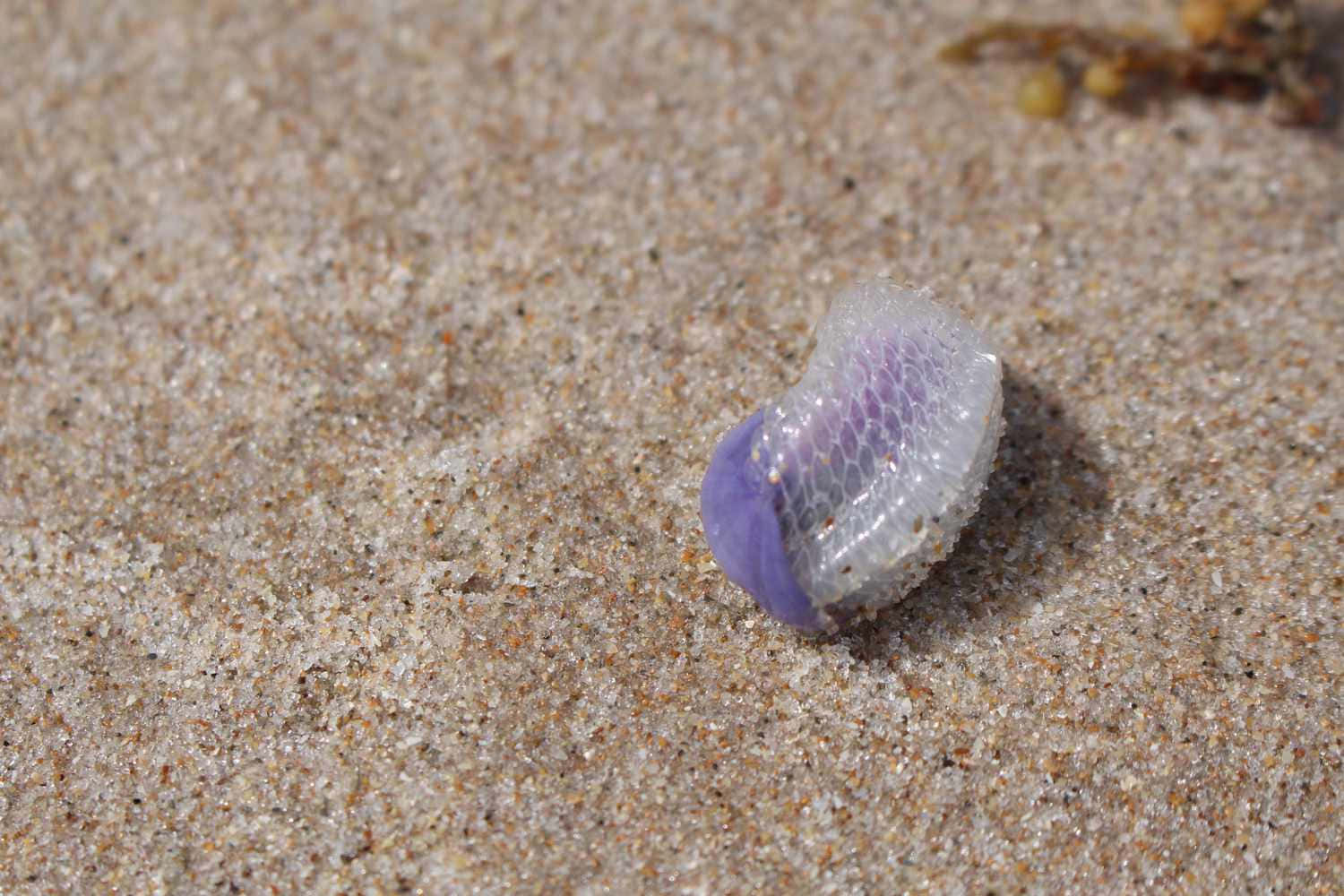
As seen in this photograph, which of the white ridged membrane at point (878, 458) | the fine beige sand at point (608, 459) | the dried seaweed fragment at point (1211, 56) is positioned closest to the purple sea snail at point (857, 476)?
the white ridged membrane at point (878, 458)

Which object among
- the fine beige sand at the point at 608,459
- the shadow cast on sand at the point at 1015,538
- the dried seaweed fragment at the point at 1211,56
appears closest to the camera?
the fine beige sand at the point at 608,459

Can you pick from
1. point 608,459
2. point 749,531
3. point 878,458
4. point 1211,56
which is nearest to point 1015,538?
point 878,458

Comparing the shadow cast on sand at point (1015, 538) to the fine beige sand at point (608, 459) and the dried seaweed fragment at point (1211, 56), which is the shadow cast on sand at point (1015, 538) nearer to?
the fine beige sand at point (608, 459)

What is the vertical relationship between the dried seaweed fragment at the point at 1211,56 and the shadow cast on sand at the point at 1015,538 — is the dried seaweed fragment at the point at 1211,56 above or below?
above

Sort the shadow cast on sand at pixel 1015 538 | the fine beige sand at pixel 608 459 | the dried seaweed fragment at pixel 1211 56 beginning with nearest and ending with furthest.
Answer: the fine beige sand at pixel 608 459, the shadow cast on sand at pixel 1015 538, the dried seaweed fragment at pixel 1211 56

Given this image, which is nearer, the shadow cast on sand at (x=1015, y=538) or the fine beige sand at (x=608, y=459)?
the fine beige sand at (x=608, y=459)

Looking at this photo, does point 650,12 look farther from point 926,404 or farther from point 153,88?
point 926,404

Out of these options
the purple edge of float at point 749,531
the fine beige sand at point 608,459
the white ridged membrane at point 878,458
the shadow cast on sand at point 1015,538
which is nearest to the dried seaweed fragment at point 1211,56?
the fine beige sand at point 608,459
